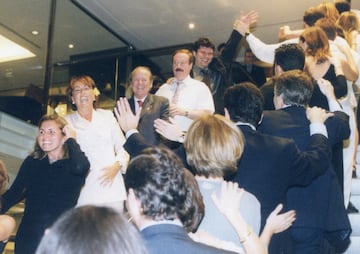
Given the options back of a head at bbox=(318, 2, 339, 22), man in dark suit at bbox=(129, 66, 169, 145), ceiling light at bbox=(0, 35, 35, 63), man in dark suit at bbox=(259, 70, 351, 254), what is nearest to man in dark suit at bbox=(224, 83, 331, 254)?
man in dark suit at bbox=(259, 70, 351, 254)

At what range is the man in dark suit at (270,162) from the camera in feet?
7.55

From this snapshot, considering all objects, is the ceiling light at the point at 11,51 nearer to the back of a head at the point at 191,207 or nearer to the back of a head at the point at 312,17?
the back of a head at the point at 312,17

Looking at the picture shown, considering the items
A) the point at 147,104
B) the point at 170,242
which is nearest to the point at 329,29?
the point at 147,104

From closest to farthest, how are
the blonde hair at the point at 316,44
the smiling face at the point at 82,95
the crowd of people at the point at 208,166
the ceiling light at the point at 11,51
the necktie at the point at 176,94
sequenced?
1. the crowd of people at the point at 208,166
2. the blonde hair at the point at 316,44
3. the smiling face at the point at 82,95
4. the necktie at the point at 176,94
5. the ceiling light at the point at 11,51

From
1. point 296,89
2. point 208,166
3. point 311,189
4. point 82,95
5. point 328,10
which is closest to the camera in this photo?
point 208,166

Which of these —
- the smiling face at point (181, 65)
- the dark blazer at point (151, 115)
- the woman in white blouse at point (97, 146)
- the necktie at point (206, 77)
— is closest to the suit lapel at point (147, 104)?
the dark blazer at point (151, 115)

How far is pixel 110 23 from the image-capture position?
7.29 m

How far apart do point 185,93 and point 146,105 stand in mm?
510

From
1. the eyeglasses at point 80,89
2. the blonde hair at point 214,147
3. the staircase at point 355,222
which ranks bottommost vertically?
the staircase at point 355,222

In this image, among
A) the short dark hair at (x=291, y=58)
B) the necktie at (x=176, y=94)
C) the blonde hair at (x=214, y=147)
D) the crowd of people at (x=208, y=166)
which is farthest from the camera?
the necktie at (x=176, y=94)

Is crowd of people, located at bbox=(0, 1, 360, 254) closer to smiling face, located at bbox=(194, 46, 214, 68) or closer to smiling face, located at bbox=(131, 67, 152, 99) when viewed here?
smiling face, located at bbox=(131, 67, 152, 99)

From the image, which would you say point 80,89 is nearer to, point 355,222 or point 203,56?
point 203,56

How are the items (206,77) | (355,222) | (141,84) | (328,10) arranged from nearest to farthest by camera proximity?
(355,222), (141,84), (328,10), (206,77)

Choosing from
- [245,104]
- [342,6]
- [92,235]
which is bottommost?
[92,235]
